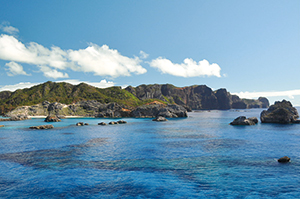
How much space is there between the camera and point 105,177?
28641mm

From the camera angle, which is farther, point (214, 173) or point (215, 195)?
point (214, 173)

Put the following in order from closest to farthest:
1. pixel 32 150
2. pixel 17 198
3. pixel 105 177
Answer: pixel 17 198
pixel 105 177
pixel 32 150

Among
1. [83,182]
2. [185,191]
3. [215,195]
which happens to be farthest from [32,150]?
[215,195]

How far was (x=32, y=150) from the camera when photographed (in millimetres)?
47500

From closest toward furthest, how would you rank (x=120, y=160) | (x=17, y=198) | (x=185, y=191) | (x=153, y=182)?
(x=17, y=198) → (x=185, y=191) → (x=153, y=182) → (x=120, y=160)

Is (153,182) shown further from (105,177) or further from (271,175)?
(271,175)

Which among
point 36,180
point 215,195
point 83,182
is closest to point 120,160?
point 83,182

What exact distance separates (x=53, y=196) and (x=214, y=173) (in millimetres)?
22839

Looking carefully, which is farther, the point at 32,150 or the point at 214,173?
the point at 32,150

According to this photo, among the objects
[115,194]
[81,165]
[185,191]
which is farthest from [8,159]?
[185,191]

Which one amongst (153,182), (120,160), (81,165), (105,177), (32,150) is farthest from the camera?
(32,150)

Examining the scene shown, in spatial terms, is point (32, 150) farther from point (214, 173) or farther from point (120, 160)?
point (214, 173)

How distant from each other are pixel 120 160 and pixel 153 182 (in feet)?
42.3

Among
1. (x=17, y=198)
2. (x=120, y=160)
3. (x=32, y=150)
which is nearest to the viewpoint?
(x=17, y=198)
